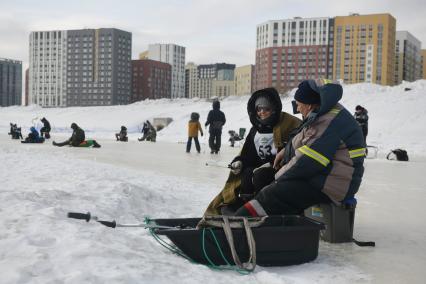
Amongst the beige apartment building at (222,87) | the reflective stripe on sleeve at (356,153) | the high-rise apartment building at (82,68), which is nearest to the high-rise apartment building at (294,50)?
the high-rise apartment building at (82,68)

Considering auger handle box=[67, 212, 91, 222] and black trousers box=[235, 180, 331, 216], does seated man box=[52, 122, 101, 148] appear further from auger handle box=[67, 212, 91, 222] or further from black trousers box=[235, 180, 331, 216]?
black trousers box=[235, 180, 331, 216]

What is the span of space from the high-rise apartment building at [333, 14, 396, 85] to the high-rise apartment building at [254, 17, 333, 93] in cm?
238

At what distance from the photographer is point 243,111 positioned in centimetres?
3762

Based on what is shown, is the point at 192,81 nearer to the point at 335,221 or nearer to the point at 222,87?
the point at 222,87

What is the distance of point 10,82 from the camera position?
129250 millimetres

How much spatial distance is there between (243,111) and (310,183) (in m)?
34.3

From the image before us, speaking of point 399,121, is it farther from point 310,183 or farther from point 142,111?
point 142,111

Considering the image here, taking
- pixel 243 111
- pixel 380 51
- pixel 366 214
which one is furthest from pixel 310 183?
pixel 380 51

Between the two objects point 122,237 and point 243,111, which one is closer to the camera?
point 122,237

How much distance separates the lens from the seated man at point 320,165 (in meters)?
3.43

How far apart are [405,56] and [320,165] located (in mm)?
127563

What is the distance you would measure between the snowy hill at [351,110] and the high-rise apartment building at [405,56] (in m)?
82.3

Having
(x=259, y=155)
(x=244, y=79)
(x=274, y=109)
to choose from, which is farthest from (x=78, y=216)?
(x=244, y=79)

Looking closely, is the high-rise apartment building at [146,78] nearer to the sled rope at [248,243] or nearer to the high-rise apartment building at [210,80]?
the high-rise apartment building at [210,80]
